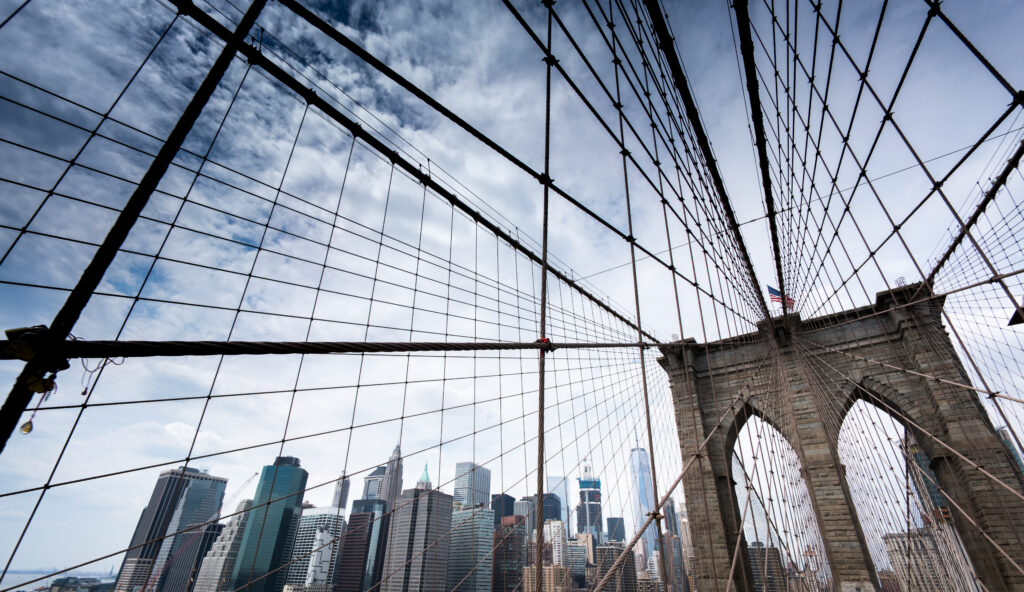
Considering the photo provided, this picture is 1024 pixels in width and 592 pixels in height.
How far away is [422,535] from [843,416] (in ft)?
49.6

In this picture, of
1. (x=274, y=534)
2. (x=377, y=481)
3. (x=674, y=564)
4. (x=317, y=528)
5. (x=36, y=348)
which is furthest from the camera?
(x=274, y=534)

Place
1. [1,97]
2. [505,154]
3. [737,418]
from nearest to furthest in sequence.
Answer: [1,97] < [505,154] < [737,418]

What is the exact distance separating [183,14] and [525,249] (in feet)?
16.0

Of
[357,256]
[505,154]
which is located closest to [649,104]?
[505,154]

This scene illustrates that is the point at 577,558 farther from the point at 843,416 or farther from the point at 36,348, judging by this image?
the point at 36,348

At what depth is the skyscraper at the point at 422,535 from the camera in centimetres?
354

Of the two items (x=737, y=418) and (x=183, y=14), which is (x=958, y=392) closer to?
(x=737, y=418)

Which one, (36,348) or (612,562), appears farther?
(612,562)

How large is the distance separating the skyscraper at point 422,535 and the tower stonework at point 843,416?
563cm

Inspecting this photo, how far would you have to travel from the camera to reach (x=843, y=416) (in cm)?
1143

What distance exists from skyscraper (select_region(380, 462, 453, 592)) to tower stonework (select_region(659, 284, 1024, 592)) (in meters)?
5.63

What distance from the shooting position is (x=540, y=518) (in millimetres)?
2393

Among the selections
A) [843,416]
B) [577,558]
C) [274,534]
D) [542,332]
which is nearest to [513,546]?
[542,332]

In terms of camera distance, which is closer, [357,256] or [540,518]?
[540,518]
